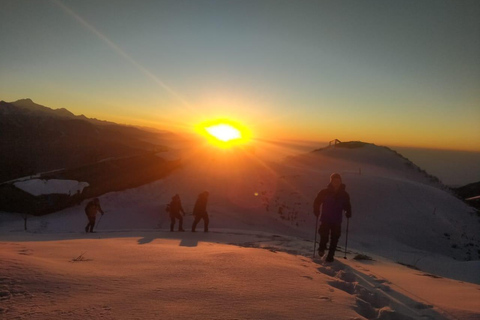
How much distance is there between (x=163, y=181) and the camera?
979 inches

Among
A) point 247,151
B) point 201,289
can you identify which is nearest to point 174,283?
point 201,289

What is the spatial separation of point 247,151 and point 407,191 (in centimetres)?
1475

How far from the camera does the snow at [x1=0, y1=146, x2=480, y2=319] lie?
11.7 feet

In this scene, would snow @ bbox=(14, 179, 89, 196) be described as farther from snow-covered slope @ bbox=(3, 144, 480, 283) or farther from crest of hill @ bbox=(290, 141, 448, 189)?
crest of hill @ bbox=(290, 141, 448, 189)

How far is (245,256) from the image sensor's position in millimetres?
6625

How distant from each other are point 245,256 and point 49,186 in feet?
62.2

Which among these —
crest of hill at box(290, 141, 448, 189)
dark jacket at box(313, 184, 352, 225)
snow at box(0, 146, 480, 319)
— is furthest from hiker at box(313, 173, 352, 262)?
crest of hill at box(290, 141, 448, 189)

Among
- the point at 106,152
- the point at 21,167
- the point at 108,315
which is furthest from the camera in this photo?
the point at 106,152

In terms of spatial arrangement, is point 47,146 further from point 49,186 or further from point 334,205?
point 334,205

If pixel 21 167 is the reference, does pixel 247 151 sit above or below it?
above

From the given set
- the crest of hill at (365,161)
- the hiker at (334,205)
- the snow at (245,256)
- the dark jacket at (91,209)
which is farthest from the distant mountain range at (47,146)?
the hiker at (334,205)

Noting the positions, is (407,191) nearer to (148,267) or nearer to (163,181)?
(163,181)

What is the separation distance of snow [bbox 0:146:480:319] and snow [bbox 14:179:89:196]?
4.66 feet

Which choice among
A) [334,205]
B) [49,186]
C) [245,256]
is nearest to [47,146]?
[49,186]
